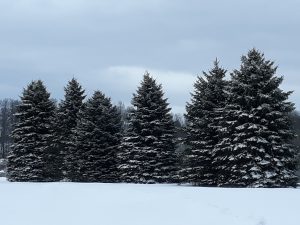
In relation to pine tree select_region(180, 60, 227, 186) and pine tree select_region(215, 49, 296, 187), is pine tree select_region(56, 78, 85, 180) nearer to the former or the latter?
pine tree select_region(180, 60, 227, 186)

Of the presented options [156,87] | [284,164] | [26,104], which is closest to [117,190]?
[284,164]

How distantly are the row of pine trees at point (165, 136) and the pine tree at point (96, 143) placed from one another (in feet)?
0.27

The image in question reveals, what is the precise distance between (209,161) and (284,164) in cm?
564

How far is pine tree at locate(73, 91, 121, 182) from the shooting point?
36.6 metres

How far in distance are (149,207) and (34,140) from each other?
2697 centimetres

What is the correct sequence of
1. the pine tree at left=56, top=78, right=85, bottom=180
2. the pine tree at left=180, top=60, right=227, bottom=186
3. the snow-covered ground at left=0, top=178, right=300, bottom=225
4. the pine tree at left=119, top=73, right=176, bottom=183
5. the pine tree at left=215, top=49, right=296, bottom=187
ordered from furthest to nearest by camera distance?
the pine tree at left=56, top=78, right=85, bottom=180
the pine tree at left=119, top=73, right=176, bottom=183
the pine tree at left=180, top=60, right=227, bottom=186
the pine tree at left=215, top=49, right=296, bottom=187
the snow-covered ground at left=0, top=178, right=300, bottom=225

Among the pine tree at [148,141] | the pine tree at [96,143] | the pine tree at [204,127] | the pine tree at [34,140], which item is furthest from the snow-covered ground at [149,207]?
the pine tree at [34,140]

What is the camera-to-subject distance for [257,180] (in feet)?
87.0

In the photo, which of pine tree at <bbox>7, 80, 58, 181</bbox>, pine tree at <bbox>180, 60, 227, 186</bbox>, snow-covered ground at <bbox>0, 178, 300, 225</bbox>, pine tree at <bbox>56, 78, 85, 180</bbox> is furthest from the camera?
pine tree at <bbox>56, 78, 85, 180</bbox>

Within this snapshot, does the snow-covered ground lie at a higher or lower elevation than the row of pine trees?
lower

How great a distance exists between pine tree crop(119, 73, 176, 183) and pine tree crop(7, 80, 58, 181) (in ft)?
23.0

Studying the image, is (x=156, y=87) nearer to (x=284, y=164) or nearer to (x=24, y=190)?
(x=284, y=164)

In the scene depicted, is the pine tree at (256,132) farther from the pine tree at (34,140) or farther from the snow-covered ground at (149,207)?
the pine tree at (34,140)

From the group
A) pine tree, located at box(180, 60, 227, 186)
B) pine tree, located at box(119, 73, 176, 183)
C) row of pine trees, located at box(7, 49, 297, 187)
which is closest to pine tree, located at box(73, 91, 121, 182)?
row of pine trees, located at box(7, 49, 297, 187)
